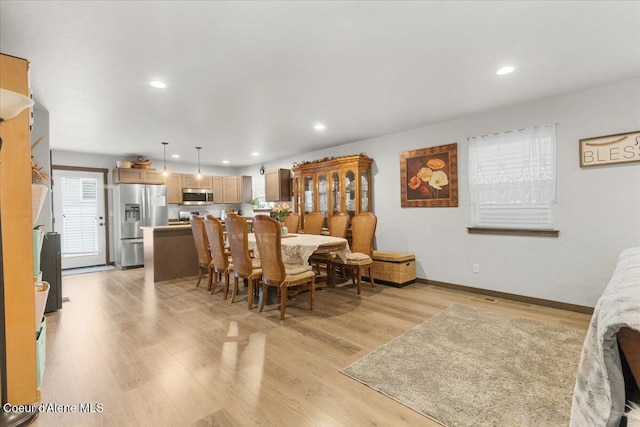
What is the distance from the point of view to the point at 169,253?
5.27m

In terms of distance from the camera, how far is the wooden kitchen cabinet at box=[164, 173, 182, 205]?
725cm

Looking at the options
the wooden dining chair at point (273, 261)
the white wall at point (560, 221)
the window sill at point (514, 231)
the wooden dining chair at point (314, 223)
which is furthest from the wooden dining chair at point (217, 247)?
the window sill at point (514, 231)

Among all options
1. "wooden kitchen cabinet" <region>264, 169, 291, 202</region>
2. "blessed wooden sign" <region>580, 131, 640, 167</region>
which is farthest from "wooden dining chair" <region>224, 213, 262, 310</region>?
"blessed wooden sign" <region>580, 131, 640, 167</region>

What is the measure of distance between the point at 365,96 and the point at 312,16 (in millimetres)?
1543

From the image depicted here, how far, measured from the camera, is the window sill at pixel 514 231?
141 inches

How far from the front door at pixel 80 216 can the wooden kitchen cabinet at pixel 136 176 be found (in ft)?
1.82

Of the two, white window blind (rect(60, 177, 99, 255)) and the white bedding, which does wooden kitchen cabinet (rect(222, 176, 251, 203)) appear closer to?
white window blind (rect(60, 177, 99, 255))

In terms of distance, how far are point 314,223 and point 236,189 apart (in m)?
3.89

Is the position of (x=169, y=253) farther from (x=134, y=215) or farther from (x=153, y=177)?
(x=153, y=177)

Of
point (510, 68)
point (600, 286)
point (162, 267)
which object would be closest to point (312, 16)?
point (510, 68)

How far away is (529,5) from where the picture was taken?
1891 millimetres

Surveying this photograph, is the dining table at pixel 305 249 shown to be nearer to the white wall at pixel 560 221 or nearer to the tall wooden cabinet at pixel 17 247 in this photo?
the white wall at pixel 560 221

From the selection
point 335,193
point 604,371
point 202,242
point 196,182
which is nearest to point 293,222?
point 335,193

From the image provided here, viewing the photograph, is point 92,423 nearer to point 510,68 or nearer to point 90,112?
point 90,112
